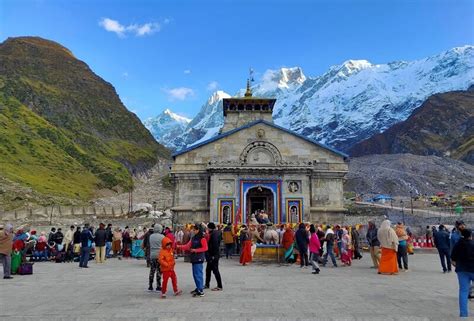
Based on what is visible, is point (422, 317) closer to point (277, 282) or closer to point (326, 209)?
point (277, 282)

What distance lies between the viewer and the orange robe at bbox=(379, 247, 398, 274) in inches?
582

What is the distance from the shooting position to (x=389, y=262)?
14812 millimetres

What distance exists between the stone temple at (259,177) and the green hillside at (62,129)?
41.1m

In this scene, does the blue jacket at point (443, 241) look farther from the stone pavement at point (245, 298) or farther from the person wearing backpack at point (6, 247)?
the person wearing backpack at point (6, 247)

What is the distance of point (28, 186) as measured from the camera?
227 ft

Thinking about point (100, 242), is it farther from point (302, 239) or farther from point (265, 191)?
point (265, 191)

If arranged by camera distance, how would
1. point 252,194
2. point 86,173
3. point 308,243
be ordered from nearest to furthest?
point 308,243 < point 252,194 < point 86,173

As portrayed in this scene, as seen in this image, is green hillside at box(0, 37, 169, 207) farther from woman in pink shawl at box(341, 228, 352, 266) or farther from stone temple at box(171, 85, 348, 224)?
woman in pink shawl at box(341, 228, 352, 266)

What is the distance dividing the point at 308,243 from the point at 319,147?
14.1 metres

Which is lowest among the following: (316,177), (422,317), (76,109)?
(422,317)

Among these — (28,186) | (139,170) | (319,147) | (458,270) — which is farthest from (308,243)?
(139,170)

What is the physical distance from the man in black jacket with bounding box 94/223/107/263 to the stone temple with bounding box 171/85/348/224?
10007 mm

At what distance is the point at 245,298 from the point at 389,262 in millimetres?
7167

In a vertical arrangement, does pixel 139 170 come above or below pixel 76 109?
below
